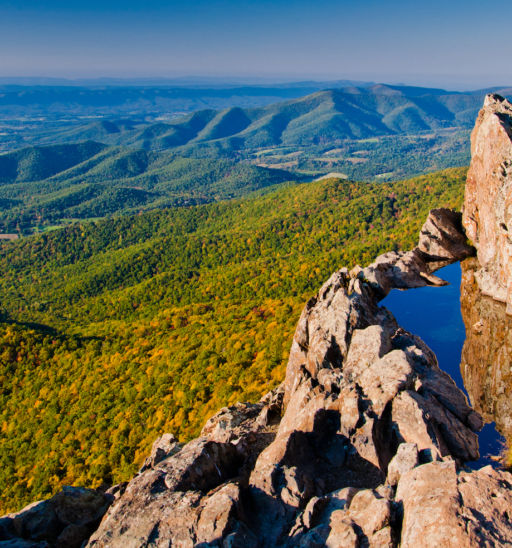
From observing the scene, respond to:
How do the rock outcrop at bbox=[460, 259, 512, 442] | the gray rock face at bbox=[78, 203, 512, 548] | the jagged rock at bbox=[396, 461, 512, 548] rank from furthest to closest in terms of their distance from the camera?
the rock outcrop at bbox=[460, 259, 512, 442] < the gray rock face at bbox=[78, 203, 512, 548] < the jagged rock at bbox=[396, 461, 512, 548]

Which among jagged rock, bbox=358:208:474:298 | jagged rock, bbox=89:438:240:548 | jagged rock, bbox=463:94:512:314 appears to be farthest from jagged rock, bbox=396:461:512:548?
jagged rock, bbox=358:208:474:298

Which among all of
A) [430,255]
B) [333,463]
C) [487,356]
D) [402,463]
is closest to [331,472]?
[333,463]

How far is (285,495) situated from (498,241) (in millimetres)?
20920

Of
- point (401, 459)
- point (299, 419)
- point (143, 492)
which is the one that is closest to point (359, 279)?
point (299, 419)

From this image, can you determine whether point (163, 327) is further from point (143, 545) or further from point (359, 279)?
point (143, 545)

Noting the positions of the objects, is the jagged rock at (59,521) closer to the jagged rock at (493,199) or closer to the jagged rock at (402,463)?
the jagged rock at (402,463)

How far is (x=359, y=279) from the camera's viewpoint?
2580 cm

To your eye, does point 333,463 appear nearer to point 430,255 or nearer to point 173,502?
point 173,502

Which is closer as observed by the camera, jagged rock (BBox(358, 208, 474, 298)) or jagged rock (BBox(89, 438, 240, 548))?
jagged rock (BBox(89, 438, 240, 548))

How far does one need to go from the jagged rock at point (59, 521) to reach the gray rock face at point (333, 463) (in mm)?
1506

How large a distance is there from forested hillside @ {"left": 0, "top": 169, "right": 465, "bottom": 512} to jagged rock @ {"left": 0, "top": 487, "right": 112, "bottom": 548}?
14.3m

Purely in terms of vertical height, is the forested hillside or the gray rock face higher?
the gray rock face

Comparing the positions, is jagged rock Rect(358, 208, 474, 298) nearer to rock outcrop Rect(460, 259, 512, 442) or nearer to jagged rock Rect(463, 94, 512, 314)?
jagged rock Rect(463, 94, 512, 314)

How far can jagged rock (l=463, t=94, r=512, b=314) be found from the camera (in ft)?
81.6
